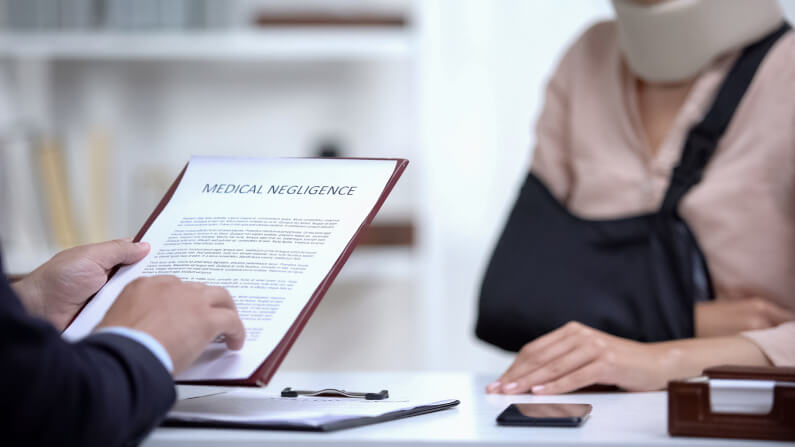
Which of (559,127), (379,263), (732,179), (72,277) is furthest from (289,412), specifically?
(379,263)

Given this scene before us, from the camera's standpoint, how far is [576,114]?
1.42 metres

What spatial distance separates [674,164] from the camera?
4.15 feet

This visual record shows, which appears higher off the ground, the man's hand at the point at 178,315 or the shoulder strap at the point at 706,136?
the shoulder strap at the point at 706,136

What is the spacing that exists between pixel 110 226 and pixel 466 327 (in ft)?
3.07

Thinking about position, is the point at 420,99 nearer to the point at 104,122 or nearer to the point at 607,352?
the point at 104,122

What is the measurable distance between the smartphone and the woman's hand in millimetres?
153

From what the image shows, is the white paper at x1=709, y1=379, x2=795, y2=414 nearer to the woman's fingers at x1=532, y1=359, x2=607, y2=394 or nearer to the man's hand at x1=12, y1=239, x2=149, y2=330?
the woman's fingers at x1=532, y1=359, x2=607, y2=394

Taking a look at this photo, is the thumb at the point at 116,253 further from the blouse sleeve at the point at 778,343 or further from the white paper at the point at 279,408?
the blouse sleeve at the point at 778,343

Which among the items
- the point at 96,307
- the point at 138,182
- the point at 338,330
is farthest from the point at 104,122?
the point at 96,307

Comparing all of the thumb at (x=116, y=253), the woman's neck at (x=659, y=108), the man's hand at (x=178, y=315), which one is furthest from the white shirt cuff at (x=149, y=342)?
the woman's neck at (x=659, y=108)

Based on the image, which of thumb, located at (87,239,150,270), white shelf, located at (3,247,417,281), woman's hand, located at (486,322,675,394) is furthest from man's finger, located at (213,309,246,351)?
white shelf, located at (3,247,417,281)

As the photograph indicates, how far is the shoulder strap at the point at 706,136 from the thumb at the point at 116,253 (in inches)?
28.4

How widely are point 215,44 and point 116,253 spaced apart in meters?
1.37

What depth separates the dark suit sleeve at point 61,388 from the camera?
527mm
